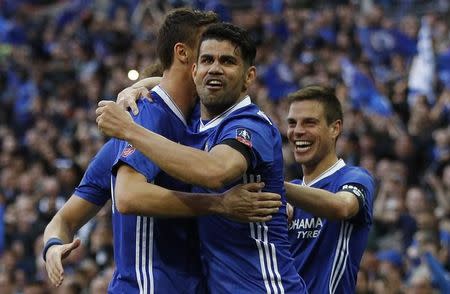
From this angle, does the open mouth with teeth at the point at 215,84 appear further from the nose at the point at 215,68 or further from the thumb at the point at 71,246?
the thumb at the point at 71,246

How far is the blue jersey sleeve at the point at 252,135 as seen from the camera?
5316 millimetres

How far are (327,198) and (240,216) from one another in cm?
90

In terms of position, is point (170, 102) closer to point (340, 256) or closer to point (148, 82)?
point (148, 82)

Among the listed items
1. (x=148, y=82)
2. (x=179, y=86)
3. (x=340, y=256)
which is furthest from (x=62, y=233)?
(x=340, y=256)

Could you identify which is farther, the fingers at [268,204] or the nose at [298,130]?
the nose at [298,130]

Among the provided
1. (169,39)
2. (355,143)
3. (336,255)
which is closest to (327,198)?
(336,255)

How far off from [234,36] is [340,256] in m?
1.64

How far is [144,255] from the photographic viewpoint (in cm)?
560

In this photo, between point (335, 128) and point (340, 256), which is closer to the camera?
point (340, 256)

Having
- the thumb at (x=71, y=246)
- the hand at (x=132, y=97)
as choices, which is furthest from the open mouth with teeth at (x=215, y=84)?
the thumb at (x=71, y=246)

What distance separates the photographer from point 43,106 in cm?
1922

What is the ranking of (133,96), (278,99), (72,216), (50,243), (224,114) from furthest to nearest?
(278,99)
(72,216)
(50,243)
(133,96)
(224,114)

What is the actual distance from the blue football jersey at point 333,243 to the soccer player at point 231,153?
784 millimetres

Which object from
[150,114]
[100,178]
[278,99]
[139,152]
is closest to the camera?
[139,152]
